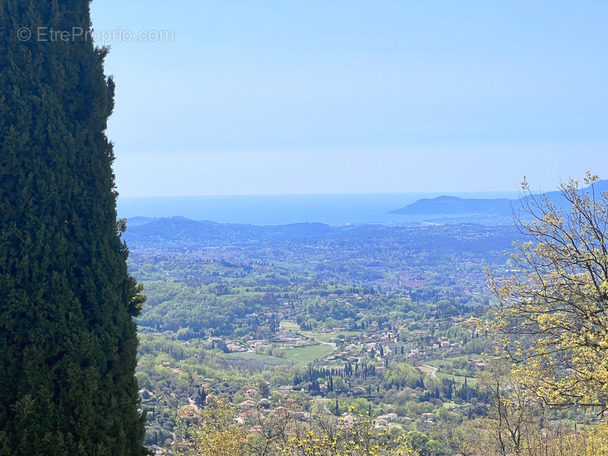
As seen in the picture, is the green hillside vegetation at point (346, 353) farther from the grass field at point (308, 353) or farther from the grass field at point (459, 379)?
the grass field at point (459, 379)

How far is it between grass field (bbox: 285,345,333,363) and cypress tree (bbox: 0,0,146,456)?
163 ft

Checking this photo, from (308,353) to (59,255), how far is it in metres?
55.0

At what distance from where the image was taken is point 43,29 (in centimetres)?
478

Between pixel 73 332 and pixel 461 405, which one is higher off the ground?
pixel 73 332

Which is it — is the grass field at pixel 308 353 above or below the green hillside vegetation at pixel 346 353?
below

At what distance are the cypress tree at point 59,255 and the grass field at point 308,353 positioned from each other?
1953 inches

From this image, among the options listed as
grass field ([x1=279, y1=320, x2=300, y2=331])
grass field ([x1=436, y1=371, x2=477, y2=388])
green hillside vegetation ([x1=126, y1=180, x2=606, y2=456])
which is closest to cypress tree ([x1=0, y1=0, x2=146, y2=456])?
green hillside vegetation ([x1=126, y1=180, x2=606, y2=456])

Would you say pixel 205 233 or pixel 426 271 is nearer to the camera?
pixel 426 271

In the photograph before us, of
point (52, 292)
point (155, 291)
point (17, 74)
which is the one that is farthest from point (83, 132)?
point (155, 291)

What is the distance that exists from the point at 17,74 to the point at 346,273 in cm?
12122

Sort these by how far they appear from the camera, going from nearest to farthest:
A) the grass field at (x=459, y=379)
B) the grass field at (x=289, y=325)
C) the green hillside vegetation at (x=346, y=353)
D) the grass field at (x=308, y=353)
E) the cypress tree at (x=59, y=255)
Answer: the cypress tree at (x=59, y=255), the green hillside vegetation at (x=346, y=353), the grass field at (x=459, y=379), the grass field at (x=308, y=353), the grass field at (x=289, y=325)

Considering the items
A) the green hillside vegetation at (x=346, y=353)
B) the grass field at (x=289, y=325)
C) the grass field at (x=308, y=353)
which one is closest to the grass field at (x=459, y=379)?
the green hillside vegetation at (x=346, y=353)

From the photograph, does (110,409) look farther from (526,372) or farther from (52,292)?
(526,372)

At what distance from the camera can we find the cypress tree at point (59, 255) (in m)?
4.21
